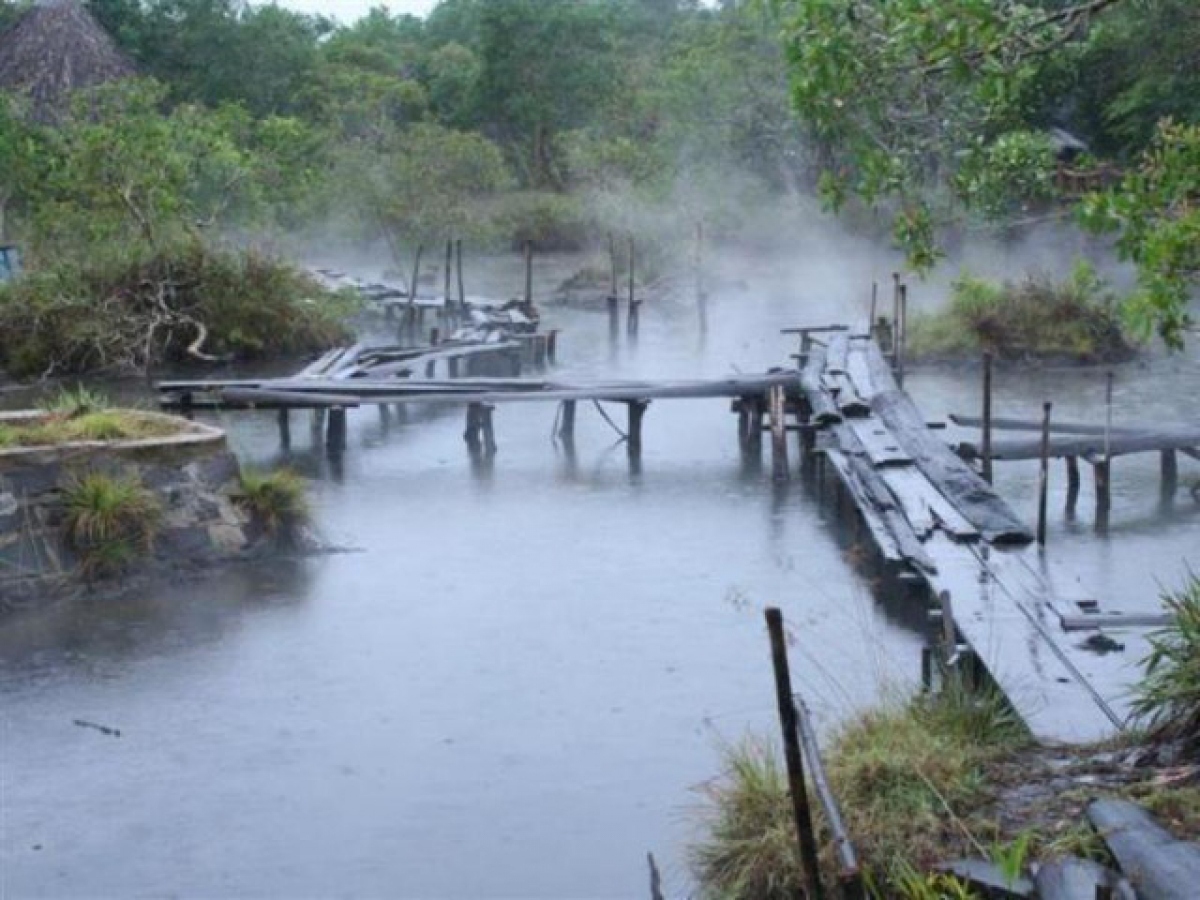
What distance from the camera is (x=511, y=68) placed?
51625mm

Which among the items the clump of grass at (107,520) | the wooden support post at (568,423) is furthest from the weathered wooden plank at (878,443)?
the clump of grass at (107,520)

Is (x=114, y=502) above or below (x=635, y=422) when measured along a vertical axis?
above

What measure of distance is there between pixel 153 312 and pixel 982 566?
16561 millimetres

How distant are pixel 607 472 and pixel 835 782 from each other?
1149cm

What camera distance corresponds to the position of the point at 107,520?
1358 cm

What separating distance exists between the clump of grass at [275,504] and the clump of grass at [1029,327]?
47.5 ft

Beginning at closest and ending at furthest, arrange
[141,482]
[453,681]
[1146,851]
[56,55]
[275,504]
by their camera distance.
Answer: [1146,851] < [453,681] < [141,482] < [275,504] < [56,55]

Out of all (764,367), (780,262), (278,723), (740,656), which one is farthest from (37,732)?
(780,262)

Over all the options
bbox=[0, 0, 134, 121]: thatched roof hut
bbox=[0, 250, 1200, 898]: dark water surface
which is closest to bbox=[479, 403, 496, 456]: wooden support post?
bbox=[0, 250, 1200, 898]: dark water surface

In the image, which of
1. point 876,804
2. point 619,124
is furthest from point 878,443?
point 619,124

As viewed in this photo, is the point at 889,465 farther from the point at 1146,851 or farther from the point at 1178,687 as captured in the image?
the point at 1146,851

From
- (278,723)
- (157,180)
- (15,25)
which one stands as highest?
(15,25)

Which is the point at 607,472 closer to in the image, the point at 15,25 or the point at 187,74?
the point at 15,25

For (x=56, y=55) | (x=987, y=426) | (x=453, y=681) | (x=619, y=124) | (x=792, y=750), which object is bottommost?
(x=453, y=681)
